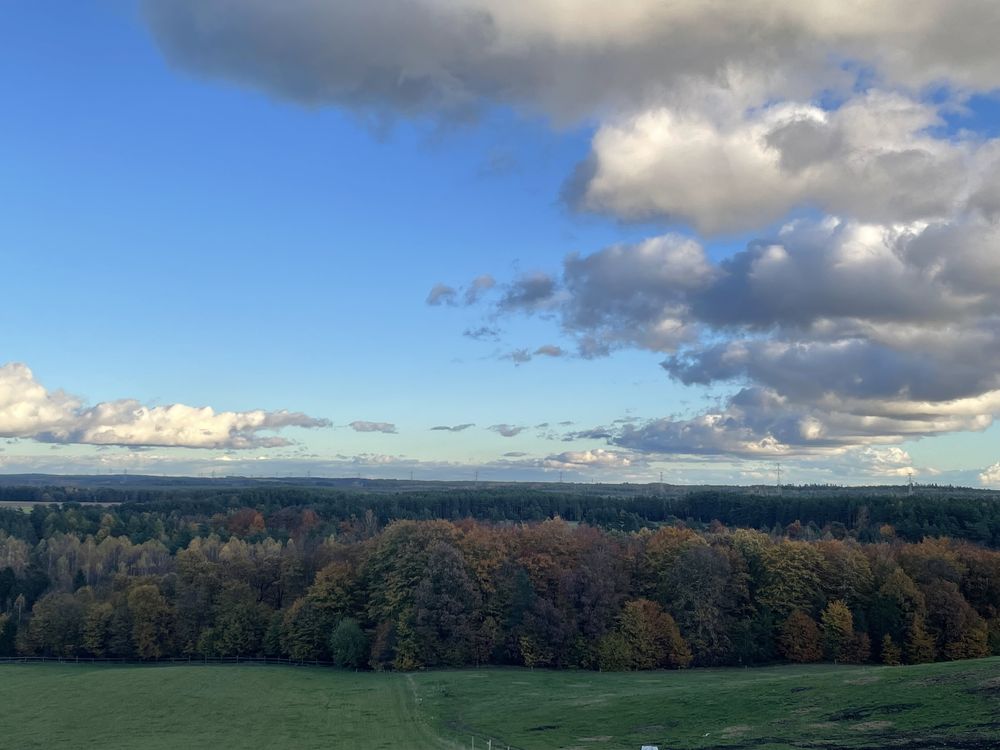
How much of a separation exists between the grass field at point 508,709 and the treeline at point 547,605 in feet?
20.7

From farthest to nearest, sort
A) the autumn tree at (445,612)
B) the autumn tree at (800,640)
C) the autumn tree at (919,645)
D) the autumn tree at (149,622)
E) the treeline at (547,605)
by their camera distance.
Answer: the autumn tree at (149,622) → the autumn tree at (445,612) → the treeline at (547,605) → the autumn tree at (800,640) → the autumn tree at (919,645)

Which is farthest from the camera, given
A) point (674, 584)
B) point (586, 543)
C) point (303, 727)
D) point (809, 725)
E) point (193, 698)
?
point (586, 543)

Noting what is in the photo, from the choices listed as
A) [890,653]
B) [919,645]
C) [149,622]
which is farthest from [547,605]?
[149,622]

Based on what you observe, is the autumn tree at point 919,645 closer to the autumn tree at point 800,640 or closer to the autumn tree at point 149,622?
the autumn tree at point 800,640

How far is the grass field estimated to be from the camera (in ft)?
165

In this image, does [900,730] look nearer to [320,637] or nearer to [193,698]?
[193,698]

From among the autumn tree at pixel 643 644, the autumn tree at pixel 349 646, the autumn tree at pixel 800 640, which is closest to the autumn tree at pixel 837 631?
the autumn tree at pixel 800 640

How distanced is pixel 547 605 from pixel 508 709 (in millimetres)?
34531

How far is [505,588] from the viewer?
10881 centimetres

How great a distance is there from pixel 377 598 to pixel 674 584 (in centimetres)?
3605

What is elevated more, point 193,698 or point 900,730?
point 900,730

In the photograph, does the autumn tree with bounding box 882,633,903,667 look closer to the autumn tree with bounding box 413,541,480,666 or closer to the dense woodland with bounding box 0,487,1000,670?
the dense woodland with bounding box 0,487,1000,670

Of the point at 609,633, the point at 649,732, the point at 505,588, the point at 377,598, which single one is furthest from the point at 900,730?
the point at 377,598

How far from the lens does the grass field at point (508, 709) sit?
50.4 metres
